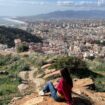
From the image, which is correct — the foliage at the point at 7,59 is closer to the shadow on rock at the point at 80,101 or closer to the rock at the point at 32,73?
the rock at the point at 32,73

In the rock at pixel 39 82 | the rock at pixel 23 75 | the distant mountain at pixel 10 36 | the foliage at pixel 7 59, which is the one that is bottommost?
the distant mountain at pixel 10 36

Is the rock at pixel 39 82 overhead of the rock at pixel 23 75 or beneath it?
overhead

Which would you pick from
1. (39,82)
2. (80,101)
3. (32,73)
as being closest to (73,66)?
(32,73)

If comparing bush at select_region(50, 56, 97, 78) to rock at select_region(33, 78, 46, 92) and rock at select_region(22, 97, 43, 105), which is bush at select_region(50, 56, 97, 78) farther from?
rock at select_region(22, 97, 43, 105)

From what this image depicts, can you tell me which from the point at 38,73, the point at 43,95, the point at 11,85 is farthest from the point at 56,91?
the point at 38,73

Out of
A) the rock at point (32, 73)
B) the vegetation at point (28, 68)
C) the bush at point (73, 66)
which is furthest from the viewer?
the bush at point (73, 66)

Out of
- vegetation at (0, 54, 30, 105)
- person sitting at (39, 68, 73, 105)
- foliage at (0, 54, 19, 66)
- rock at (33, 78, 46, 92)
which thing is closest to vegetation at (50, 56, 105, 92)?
vegetation at (0, 54, 30, 105)

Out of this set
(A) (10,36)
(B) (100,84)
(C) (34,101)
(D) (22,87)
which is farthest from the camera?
(A) (10,36)

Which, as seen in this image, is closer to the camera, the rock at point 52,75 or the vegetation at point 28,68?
the vegetation at point 28,68

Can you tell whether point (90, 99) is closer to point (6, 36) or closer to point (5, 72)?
point (5, 72)

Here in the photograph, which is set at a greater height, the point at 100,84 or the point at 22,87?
the point at 22,87

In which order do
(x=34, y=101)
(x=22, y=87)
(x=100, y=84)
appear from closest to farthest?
(x=34, y=101) → (x=22, y=87) → (x=100, y=84)

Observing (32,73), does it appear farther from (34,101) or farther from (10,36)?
(10,36)

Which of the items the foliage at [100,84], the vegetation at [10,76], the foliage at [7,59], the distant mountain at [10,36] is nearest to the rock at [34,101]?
the vegetation at [10,76]
